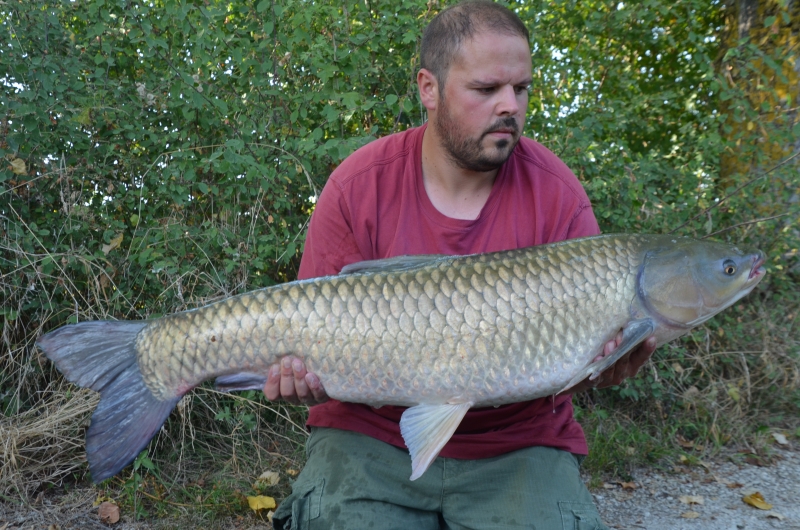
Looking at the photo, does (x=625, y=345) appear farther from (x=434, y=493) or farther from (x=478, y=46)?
(x=478, y=46)

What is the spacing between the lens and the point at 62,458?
262cm

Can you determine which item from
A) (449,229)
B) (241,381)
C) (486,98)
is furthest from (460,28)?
(241,381)

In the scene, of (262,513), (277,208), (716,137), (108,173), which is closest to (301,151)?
(277,208)

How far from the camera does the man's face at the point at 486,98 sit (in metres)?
1.87

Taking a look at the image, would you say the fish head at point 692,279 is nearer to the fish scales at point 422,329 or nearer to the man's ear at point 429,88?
the fish scales at point 422,329

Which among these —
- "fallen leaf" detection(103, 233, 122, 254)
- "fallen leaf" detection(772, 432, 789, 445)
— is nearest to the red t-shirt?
"fallen leaf" detection(103, 233, 122, 254)

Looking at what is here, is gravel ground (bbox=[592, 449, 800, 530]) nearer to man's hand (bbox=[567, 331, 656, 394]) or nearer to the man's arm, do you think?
man's hand (bbox=[567, 331, 656, 394])

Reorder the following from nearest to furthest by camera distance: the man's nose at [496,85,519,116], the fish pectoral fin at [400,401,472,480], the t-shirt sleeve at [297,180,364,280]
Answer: the fish pectoral fin at [400,401,472,480]
the man's nose at [496,85,519,116]
the t-shirt sleeve at [297,180,364,280]

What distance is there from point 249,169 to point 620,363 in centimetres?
164

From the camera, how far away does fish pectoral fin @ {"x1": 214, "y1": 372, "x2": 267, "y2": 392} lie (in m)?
1.69

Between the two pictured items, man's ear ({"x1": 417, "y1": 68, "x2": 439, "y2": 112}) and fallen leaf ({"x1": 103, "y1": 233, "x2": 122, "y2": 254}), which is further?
fallen leaf ({"x1": 103, "y1": 233, "x2": 122, "y2": 254})

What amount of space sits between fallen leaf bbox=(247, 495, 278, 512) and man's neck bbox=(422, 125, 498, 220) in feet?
Answer: 3.87

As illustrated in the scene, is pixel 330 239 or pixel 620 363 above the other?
pixel 330 239

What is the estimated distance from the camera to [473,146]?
191cm
